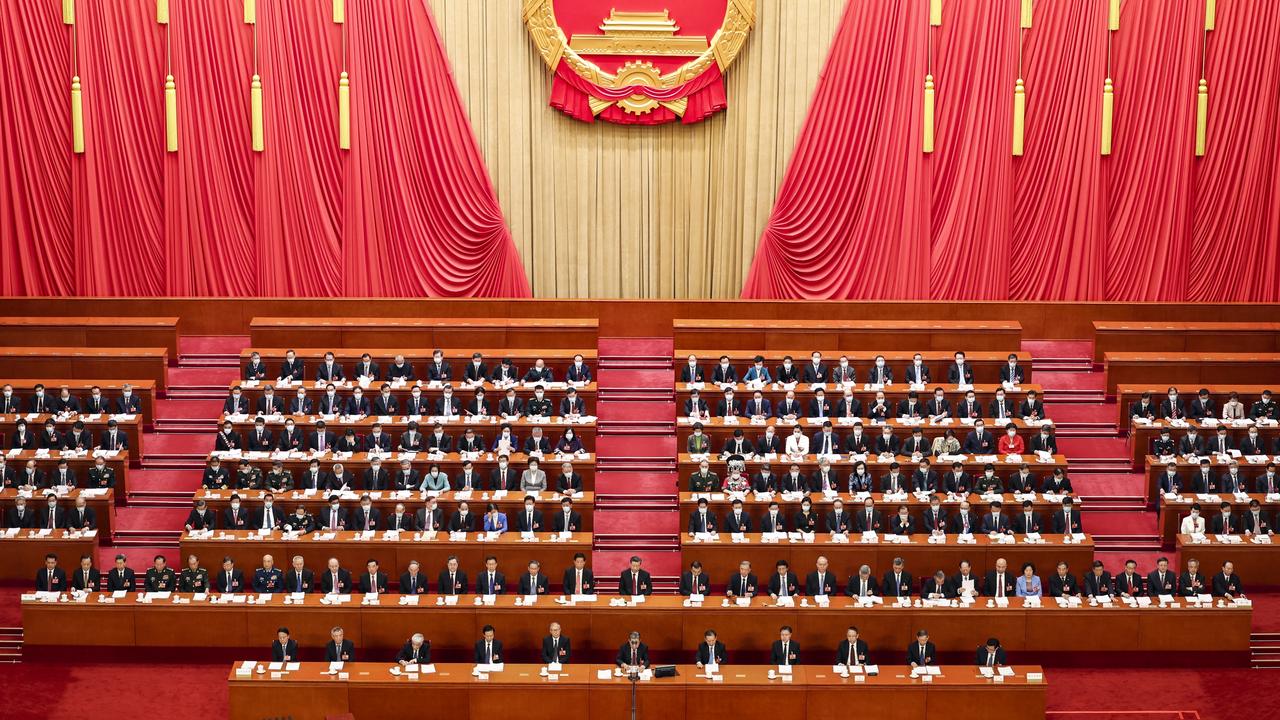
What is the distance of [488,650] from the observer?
8938mm

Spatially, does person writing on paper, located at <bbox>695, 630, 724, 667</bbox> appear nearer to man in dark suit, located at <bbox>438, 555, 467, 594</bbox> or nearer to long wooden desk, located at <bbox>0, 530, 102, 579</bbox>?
man in dark suit, located at <bbox>438, 555, 467, 594</bbox>

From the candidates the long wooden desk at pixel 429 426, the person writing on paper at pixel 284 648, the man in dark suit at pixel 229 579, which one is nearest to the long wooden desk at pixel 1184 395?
the long wooden desk at pixel 429 426

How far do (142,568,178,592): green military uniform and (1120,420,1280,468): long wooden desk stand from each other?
682cm

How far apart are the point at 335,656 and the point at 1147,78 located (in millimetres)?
8142

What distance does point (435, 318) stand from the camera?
1285cm

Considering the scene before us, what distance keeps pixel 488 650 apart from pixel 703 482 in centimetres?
234

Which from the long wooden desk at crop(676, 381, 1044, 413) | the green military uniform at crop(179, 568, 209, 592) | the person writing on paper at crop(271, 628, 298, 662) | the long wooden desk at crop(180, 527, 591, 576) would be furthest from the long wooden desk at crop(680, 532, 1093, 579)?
the green military uniform at crop(179, 568, 209, 592)

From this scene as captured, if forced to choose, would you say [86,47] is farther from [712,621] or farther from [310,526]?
[712,621]

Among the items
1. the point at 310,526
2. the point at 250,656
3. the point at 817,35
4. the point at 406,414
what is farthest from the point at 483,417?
the point at 817,35

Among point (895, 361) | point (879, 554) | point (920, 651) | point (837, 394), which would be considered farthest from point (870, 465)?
point (920, 651)

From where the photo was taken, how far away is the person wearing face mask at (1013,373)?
38.9 feet

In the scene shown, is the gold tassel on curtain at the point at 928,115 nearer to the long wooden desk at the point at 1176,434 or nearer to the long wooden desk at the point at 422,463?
the long wooden desk at the point at 1176,434

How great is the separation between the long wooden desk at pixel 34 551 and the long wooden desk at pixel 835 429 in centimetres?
414

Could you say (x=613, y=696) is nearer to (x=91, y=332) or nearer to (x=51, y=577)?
(x=51, y=577)
